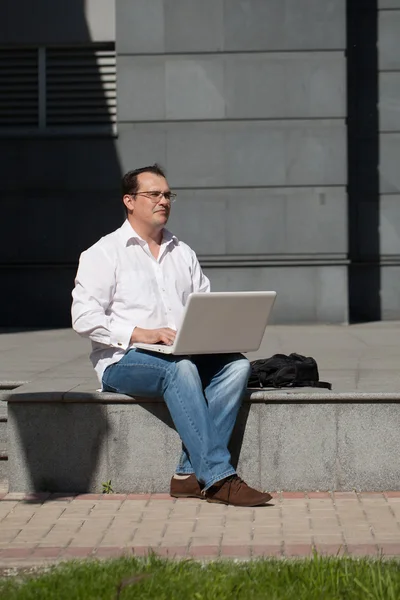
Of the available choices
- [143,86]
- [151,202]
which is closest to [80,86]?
[143,86]

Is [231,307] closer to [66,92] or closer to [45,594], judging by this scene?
[45,594]

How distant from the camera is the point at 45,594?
4.57 meters

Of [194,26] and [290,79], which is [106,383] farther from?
[194,26]

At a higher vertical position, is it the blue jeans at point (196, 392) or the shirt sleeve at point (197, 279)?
the shirt sleeve at point (197, 279)

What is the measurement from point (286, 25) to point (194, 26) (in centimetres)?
111

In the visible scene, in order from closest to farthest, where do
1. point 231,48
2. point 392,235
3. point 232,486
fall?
point 232,486, point 231,48, point 392,235

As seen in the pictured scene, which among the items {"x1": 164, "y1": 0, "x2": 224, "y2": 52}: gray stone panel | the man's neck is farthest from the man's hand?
{"x1": 164, "y1": 0, "x2": 224, "y2": 52}: gray stone panel

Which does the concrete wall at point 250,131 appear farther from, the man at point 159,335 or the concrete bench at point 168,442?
the concrete bench at point 168,442

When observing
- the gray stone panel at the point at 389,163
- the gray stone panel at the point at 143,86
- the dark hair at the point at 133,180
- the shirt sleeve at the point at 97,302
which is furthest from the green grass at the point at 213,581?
the gray stone panel at the point at 389,163

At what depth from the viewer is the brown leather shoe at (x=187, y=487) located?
6743 millimetres

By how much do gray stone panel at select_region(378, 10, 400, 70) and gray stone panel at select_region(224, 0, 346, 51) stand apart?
1.19m

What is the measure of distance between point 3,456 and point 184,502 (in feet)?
3.89

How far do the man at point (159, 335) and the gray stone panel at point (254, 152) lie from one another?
805cm

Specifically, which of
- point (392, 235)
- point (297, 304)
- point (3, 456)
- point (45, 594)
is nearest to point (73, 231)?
point (297, 304)
